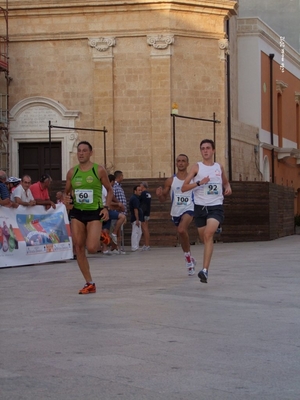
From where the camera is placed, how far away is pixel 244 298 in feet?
35.6

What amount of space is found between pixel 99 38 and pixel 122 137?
130 inches

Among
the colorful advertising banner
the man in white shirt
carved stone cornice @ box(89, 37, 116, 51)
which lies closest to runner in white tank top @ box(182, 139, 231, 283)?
the colorful advertising banner

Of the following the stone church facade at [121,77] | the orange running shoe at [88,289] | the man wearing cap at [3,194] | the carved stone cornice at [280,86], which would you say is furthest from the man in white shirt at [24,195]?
the carved stone cornice at [280,86]

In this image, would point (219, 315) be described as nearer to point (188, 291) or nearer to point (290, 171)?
point (188, 291)

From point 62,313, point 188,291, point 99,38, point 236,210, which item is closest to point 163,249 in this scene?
point 236,210

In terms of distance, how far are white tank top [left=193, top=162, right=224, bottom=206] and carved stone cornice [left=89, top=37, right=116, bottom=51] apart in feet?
60.0

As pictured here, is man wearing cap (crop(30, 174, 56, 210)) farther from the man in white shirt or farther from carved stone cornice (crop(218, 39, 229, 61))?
carved stone cornice (crop(218, 39, 229, 61))

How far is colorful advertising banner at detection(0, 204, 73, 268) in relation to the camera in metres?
17.7

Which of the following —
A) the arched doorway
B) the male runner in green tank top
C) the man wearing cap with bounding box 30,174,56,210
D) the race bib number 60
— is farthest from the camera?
the arched doorway

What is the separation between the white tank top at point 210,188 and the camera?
43.1 feet

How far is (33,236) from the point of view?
1869 centimetres

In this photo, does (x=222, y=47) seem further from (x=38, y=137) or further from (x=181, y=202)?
(x=181, y=202)

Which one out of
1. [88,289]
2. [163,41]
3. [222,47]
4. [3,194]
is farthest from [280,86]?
[88,289]

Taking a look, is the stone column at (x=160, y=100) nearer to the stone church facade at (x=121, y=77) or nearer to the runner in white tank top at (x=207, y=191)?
the stone church facade at (x=121, y=77)
